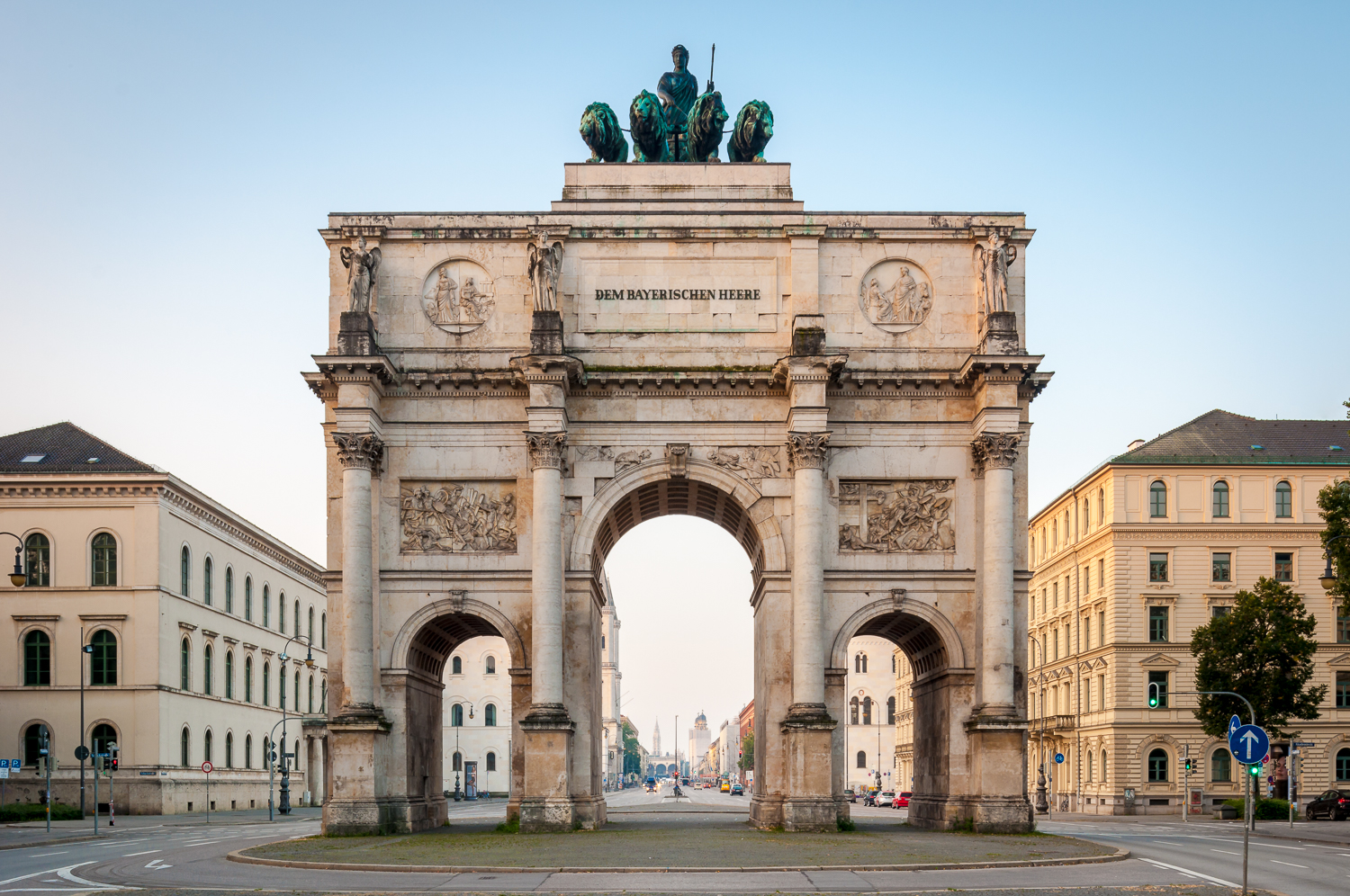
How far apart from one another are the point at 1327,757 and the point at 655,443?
147 feet

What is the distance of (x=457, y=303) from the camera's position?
39375 millimetres

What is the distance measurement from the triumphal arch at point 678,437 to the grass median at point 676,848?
242 centimetres

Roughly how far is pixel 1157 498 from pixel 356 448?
47072 millimetres

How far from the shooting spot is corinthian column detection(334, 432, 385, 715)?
122 feet

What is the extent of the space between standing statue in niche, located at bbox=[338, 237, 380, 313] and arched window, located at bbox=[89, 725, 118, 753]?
3253 centimetres

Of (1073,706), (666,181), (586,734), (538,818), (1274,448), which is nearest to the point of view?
(538,818)

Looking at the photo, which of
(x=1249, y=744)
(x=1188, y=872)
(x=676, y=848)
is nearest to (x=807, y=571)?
(x=676, y=848)

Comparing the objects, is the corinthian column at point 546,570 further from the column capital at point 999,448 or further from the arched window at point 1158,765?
the arched window at point 1158,765

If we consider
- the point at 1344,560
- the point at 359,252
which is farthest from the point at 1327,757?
the point at 359,252

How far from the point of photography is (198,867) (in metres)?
27.9

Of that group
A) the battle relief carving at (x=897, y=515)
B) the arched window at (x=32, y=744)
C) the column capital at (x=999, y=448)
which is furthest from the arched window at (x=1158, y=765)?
the arched window at (x=32, y=744)

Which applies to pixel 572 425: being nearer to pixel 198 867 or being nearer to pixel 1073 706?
pixel 198 867

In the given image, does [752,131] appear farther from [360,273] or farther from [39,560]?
→ [39,560]

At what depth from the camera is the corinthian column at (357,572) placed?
37219 millimetres
